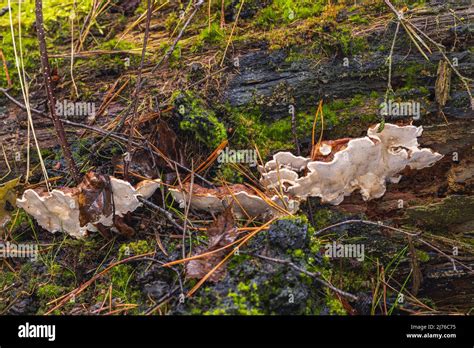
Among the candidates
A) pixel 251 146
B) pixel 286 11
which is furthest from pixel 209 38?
pixel 251 146

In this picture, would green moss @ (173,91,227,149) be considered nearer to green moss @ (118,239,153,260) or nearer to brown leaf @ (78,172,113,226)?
brown leaf @ (78,172,113,226)

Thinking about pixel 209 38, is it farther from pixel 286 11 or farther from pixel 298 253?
pixel 298 253

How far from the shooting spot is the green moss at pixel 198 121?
384cm

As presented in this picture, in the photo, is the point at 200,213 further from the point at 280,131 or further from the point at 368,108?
the point at 368,108

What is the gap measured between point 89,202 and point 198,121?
40.6 inches

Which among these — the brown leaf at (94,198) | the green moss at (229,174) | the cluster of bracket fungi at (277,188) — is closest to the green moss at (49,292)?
the cluster of bracket fungi at (277,188)

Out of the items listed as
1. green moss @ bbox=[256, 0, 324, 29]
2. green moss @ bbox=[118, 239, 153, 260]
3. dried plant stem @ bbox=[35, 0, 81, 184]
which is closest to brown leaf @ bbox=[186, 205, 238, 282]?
green moss @ bbox=[118, 239, 153, 260]

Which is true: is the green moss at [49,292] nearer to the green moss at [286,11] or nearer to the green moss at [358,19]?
the green moss at [286,11]

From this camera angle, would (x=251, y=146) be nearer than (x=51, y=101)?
No

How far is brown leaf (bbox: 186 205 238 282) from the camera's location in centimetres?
312

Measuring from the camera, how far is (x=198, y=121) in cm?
383
